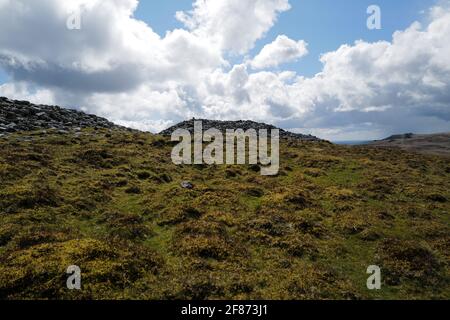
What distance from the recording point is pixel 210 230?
A: 80.1 feet

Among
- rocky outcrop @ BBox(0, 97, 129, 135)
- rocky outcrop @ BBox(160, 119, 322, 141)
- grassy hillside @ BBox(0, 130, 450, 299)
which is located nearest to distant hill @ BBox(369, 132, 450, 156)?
rocky outcrop @ BBox(160, 119, 322, 141)

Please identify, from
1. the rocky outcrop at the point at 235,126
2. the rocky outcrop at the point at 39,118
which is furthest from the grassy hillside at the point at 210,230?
the rocky outcrop at the point at 235,126

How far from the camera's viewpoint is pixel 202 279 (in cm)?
1730

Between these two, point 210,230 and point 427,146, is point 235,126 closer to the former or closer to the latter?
point 210,230

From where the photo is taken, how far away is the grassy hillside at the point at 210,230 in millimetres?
17188

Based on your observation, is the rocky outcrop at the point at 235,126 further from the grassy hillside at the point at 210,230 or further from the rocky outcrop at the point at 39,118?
the grassy hillside at the point at 210,230

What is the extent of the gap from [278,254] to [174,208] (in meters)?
9.88

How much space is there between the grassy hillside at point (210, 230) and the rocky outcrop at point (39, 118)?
1649cm

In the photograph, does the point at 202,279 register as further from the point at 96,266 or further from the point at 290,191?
the point at 290,191

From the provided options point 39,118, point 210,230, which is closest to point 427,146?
point 39,118

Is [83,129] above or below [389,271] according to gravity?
above

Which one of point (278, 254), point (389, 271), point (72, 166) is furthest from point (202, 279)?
point (72, 166)

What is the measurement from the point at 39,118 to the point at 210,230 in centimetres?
5644
